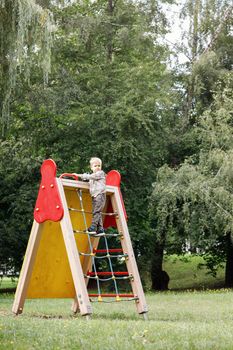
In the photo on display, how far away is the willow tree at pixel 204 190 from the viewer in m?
20.2

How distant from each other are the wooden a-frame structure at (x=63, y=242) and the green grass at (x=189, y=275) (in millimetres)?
15403

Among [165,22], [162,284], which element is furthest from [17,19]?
[162,284]

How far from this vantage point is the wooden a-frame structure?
986cm

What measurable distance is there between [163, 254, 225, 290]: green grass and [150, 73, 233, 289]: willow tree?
489 centimetres

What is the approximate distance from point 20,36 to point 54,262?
13.3 ft

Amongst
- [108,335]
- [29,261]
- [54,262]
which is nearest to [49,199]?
[29,261]

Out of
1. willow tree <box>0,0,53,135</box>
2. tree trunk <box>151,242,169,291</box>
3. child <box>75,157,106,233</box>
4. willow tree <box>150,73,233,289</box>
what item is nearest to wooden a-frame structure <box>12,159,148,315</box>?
child <box>75,157,106,233</box>

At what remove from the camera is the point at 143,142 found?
23.0 meters

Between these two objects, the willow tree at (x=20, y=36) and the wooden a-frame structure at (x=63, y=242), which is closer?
the wooden a-frame structure at (x=63, y=242)

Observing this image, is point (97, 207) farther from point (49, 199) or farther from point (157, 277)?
point (157, 277)

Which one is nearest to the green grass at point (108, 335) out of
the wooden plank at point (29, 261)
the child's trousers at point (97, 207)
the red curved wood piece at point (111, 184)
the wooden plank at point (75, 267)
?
the wooden plank at point (75, 267)

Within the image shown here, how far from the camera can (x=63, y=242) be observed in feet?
35.6

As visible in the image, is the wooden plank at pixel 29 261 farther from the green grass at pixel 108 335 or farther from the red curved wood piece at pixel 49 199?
the green grass at pixel 108 335

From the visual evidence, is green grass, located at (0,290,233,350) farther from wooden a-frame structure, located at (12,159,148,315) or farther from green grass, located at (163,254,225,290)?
green grass, located at (163,254,225,290)
